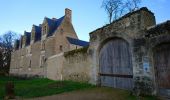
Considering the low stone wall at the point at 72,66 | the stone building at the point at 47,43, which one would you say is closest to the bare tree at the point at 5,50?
the stone building at the point at 47,43

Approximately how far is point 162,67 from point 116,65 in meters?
3.09

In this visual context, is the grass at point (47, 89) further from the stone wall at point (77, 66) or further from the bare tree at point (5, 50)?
the bare tree at point (5, 50)

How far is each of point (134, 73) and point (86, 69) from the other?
5.02 meters

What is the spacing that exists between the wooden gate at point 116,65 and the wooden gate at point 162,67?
1.68m

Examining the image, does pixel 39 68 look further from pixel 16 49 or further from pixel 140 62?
pixel 140 62

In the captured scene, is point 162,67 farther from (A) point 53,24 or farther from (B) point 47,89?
(A) point 53,24

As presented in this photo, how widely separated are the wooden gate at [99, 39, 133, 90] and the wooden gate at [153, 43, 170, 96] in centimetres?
168

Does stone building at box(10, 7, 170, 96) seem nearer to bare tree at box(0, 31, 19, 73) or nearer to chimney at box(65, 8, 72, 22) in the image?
chimney at box(65, 8, 72, 22)

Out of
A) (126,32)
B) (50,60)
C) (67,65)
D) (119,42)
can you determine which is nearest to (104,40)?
(119,42)

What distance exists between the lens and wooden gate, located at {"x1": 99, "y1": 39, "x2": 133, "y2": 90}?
988cm

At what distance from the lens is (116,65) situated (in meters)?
10.6

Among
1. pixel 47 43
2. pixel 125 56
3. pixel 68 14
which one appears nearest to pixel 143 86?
pixel 125 56

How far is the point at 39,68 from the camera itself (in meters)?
28.6

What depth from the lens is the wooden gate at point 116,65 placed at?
9.88 meters
